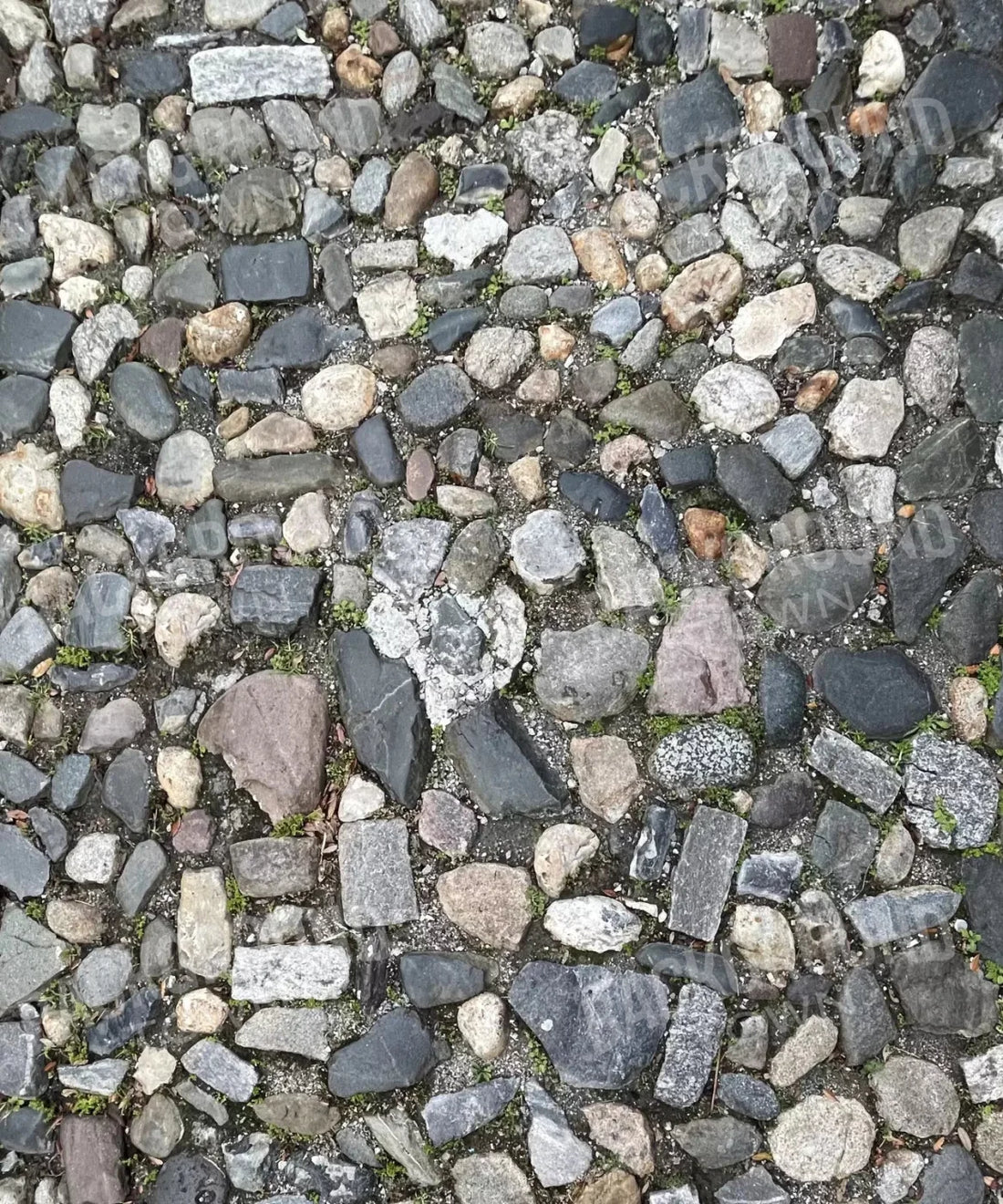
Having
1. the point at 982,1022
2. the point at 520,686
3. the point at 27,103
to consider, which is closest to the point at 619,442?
the point at 520,686

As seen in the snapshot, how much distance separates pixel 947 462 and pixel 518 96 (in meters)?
1.83

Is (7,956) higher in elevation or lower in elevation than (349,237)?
lower

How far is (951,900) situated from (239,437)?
8.29 ft

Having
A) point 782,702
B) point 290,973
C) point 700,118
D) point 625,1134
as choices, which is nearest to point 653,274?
point 700,118

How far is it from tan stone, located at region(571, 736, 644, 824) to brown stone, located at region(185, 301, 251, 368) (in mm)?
1724

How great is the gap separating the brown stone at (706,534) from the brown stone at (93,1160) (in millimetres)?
2391

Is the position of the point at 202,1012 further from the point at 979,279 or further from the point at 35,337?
the point at 979,279

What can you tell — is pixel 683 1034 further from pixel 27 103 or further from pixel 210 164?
pixel 27 103

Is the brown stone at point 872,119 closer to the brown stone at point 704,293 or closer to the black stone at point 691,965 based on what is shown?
the brown stone at point 704,293

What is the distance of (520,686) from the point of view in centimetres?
296

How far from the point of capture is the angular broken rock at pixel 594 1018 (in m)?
2.72

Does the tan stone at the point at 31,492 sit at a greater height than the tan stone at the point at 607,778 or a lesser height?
greater

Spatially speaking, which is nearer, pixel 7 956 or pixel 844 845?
pixel 844 845

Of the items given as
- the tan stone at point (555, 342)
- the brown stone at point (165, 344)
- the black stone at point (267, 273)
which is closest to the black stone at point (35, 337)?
the brown stone at point (165, 344)
